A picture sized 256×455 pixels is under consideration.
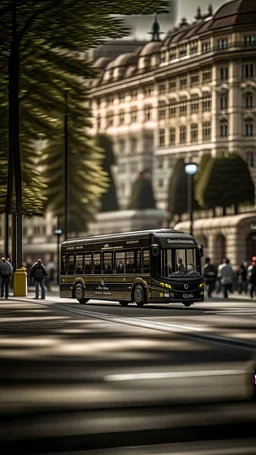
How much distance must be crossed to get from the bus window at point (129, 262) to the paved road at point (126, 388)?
13.2 meters

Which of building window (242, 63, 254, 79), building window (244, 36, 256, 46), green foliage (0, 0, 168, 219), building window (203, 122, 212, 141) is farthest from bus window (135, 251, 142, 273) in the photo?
building window (203, 122, 212, 141)

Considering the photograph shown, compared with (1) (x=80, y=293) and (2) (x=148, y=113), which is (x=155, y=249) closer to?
(1) (x=80, y=293)

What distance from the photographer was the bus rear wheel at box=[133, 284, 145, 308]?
36.2m

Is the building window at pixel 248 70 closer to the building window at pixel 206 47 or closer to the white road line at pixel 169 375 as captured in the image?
the building window at pixel 206 47

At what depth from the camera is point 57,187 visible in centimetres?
9988

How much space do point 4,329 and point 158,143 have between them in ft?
374

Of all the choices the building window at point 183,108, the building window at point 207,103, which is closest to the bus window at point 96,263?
the building window at point 207,103

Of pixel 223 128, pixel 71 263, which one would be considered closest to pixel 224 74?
pixel 223 128

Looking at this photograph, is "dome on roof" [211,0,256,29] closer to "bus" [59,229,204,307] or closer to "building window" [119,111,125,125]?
"building window" [119,111,125,125]

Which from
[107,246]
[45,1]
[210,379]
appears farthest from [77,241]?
[210,379]

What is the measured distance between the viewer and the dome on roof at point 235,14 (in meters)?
109

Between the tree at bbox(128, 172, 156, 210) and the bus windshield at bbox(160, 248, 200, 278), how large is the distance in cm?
8342

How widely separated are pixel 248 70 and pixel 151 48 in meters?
22.2

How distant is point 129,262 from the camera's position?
122 ft
